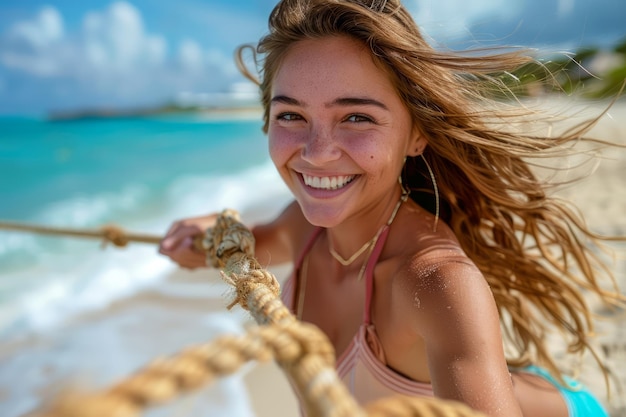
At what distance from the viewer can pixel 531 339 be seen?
2500mm

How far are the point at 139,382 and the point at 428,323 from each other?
102 cm

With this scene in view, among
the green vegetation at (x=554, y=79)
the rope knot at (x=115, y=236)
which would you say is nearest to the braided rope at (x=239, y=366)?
the green vegetation at (x=554, y=79)

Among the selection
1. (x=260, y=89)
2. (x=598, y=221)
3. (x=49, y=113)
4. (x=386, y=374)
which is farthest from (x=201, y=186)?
(x=49, y=113)

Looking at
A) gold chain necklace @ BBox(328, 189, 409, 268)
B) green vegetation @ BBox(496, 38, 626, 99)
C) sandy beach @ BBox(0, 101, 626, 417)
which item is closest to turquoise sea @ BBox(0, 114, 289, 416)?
sandy beach @ BBox(0, 101, 626, 417)

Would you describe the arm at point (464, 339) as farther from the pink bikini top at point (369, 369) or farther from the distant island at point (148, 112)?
the distant island at point (148, 112)

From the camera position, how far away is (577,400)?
2.11m

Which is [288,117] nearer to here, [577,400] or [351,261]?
[351,261]

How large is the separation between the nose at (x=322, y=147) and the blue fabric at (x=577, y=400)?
1.27m

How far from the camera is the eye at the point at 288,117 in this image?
5.93 ft

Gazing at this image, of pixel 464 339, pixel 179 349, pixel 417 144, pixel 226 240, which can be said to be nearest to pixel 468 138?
pixel 417 144

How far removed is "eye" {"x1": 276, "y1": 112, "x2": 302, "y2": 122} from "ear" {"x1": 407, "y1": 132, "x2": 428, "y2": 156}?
0.40 metres

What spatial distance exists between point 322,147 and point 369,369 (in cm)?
71

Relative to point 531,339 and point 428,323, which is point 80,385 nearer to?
point 428,323

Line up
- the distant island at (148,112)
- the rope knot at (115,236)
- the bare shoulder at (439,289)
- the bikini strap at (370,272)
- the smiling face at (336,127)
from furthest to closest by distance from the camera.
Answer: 1. the distant island at (148,112)
2. the rope knot at (115,236)
3. the bikini strap at (370,272)
4. the smiling face at (336,127)
5. the bare shoulder at (439,289)
